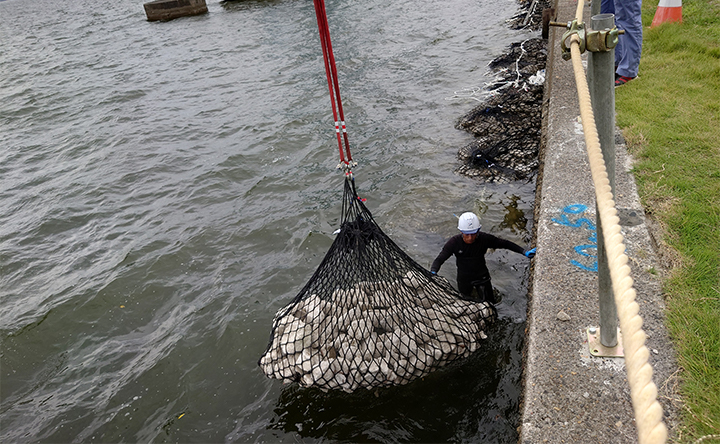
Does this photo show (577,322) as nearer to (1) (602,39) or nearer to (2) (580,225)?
(2) (580,225)

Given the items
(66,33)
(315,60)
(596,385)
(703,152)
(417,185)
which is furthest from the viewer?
(66,33)

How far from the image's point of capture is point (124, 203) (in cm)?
889

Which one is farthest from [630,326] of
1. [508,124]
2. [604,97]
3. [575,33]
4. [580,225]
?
[508,124]

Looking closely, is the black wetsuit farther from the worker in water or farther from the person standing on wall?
the person standing on wall

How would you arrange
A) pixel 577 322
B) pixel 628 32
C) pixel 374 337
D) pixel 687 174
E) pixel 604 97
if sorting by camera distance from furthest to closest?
pixel 628 32 → pixel 687 174 → pixel 374 337 → pixel 577 322 → pixel 604 97

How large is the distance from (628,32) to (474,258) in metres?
2.88

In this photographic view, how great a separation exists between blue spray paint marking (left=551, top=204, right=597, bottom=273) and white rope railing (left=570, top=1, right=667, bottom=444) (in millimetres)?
2323

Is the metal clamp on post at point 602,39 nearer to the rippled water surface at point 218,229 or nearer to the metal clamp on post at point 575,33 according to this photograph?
the metal clamp on post at point 575,33

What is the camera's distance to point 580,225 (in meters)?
4.46

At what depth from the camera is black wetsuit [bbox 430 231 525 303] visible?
5051 millimetres

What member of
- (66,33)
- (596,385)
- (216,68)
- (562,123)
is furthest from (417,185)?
(66,33)

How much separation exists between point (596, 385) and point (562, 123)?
426 centimetres

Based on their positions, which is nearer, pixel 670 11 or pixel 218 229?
pixel 218 229

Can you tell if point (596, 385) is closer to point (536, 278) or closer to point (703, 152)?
point (536, 278)
